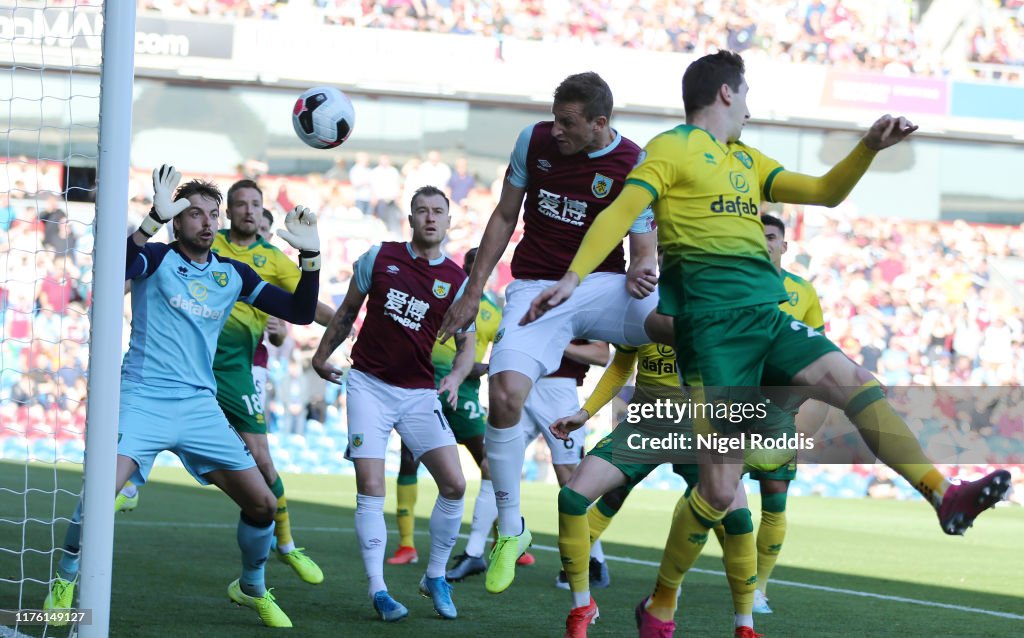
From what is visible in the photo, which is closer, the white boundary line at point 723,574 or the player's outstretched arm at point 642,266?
the player's outstretched arm at point 642,266

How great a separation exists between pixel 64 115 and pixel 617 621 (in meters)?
16.7

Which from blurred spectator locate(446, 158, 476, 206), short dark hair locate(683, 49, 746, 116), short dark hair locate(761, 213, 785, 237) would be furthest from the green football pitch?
blurred spectator locate(446, 158, 476, 206)

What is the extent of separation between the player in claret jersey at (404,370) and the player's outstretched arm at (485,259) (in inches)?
30.6

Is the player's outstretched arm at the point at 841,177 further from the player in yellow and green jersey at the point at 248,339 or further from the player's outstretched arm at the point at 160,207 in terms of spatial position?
the player in yellow and green jersey at the point at 248,339

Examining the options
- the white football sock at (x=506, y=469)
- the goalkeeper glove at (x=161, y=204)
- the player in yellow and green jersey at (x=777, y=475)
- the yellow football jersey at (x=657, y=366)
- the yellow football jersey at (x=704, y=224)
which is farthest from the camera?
the player in yellow and green jersey at (x=777, y=475)

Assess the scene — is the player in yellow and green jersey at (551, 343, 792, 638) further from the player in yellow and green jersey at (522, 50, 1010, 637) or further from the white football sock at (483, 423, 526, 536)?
the player in yellow and green jersey at (522, 50, 1010, 637)

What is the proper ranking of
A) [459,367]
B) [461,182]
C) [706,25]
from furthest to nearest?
[706,25]
[461,182]
[459,367]

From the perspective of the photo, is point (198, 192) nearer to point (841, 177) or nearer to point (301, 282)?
point (301, 282)

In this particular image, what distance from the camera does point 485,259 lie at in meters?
6.44

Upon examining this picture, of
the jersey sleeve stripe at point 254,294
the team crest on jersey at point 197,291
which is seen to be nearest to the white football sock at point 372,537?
the jersey sleeve stripe at point 254,294

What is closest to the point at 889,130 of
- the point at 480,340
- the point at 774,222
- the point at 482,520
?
the point at 774,222

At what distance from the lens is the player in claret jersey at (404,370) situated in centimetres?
705

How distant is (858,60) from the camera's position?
2547cm

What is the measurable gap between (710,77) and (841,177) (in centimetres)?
69
